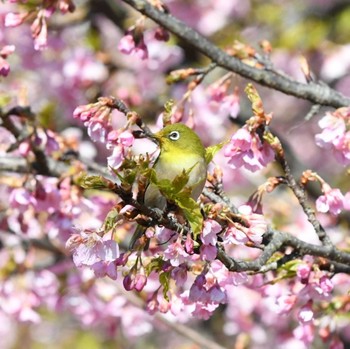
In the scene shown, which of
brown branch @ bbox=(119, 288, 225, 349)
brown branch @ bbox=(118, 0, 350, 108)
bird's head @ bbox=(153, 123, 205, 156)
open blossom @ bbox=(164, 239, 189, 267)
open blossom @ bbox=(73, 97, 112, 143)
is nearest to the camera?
open blossom @ bbox=(164, 239, 189, 267)

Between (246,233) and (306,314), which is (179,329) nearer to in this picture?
(306,314)

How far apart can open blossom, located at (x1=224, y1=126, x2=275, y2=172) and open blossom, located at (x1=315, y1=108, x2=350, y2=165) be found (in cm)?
28

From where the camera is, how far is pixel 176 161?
2.79 m

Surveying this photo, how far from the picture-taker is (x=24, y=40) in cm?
632

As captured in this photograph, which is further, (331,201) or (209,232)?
(331,201)

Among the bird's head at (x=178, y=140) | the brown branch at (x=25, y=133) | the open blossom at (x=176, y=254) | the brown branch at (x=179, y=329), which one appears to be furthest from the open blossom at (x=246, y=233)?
the brown branch at (x=179, y=329)

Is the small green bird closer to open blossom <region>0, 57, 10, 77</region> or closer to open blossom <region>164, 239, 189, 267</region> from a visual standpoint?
open blossom <region>164, 239, 189, 267</region>

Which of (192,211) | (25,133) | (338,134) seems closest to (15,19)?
(25,133)

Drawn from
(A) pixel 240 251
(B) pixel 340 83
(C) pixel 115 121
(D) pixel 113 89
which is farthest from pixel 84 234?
(B) pixel 340 83

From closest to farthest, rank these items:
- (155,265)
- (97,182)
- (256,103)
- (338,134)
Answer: (97,182)
(155,265)
(256,103)
(338,134)

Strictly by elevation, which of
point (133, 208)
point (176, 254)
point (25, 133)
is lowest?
point (25, 133)

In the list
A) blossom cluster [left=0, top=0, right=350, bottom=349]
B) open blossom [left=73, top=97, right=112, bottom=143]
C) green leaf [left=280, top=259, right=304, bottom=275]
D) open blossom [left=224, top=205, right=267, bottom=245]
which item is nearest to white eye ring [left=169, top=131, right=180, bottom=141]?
blossom cluster [left=0, top=0, right=350, bottom=349]

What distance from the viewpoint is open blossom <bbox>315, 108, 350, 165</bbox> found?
3.27 meters

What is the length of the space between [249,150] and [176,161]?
15.3 inches
